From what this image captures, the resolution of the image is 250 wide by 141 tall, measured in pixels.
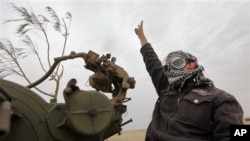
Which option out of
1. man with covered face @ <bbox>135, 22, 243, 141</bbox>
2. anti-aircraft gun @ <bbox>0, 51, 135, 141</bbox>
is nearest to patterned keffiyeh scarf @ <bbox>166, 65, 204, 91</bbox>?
man with covered face @ <bbox>135, 22, 243, 141</bbox>

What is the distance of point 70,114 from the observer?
2.93 meters

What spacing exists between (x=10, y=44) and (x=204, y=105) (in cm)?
610

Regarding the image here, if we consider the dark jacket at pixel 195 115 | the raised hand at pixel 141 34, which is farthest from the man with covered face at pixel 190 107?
the raised hand at pixel 141 34

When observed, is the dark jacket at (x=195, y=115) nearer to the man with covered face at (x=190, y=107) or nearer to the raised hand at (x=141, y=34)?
the man with covered face at (x=190, y=107)

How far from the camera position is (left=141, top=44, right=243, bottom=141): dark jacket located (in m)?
2.96

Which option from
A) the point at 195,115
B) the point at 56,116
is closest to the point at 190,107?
the point at 195,115

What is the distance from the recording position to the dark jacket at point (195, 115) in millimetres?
2955

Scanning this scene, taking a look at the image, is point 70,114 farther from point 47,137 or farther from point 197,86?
point 197,86

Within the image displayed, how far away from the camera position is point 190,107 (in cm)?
319

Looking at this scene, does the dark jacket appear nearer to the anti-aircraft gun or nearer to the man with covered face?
the man with covered face

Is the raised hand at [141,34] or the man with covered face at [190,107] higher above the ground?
the raised hand at [141,34]

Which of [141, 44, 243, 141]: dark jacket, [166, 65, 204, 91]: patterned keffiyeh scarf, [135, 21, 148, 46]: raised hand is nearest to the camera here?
[141, 44, 243, 141]: dark jacket

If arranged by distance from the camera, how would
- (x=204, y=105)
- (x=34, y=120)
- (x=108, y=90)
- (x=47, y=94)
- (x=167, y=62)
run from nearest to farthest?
1. (x=34, y=120)
2. (x=204, y=105)
3. (x=167, y=62)
4. (x=108, y=90)
5. (x=47, y=94)

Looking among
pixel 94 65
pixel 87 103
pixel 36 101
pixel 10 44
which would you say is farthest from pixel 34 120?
pixel 10 44
